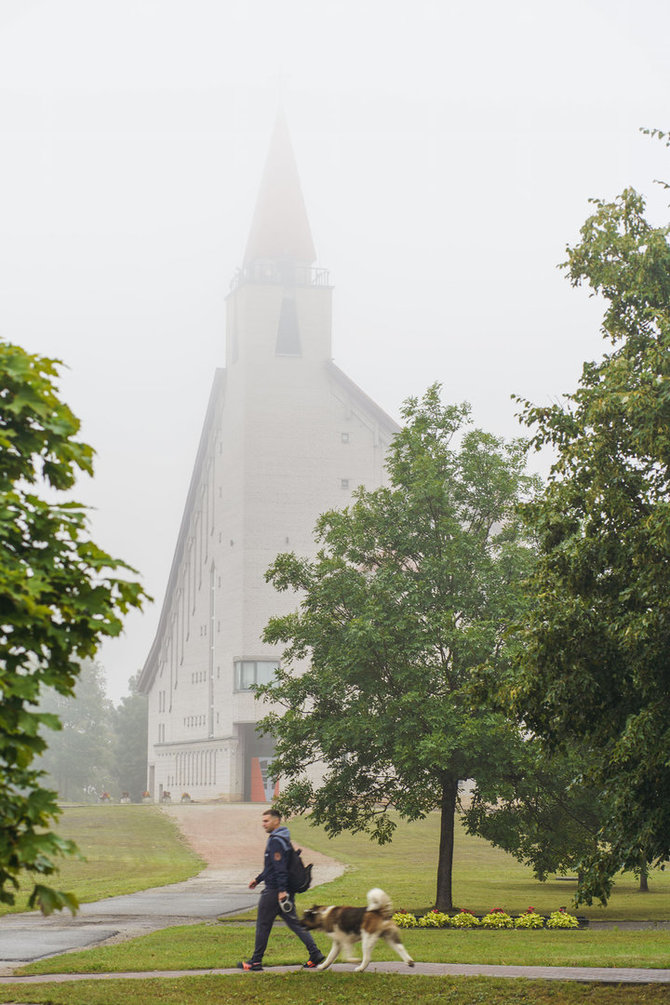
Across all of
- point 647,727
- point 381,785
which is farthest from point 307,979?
point 381,785

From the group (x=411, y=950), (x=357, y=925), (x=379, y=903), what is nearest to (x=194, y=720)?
(x=411, y=950)

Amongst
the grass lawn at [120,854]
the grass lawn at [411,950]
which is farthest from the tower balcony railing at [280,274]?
the grass lawn at [411,950]

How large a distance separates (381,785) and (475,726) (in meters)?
3.91

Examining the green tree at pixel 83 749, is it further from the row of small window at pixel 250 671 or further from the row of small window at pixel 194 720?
the row of small window at pixel 250 671

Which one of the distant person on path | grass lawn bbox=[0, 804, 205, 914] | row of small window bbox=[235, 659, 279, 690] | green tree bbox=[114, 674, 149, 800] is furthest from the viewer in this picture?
green tree bbox=[114, 674, 149, 800]

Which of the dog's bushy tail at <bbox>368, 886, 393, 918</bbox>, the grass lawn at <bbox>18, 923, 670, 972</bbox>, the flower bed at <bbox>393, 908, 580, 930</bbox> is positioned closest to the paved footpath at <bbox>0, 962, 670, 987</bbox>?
the grass lawn at <bbox>18, 923, 670, 972</bbox>

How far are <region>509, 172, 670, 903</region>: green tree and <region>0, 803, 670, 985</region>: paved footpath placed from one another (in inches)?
48.9

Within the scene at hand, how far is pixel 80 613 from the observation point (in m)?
6.59

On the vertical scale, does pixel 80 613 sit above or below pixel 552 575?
below

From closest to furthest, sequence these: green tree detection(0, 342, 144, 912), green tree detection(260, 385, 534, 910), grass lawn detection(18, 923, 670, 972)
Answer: green tree detection(0, 342, 144, 912), grass lawn detection(18, 923, 670, 972), green tree detection(260, 385, 534, 910)

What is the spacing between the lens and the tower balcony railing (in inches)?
3593

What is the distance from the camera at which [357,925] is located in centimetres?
1439

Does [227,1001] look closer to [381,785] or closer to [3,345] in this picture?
[3,345]

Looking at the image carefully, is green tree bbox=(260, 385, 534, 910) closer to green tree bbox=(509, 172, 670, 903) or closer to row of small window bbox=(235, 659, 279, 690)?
green tree bbox=(509, 172, 670, 903)
